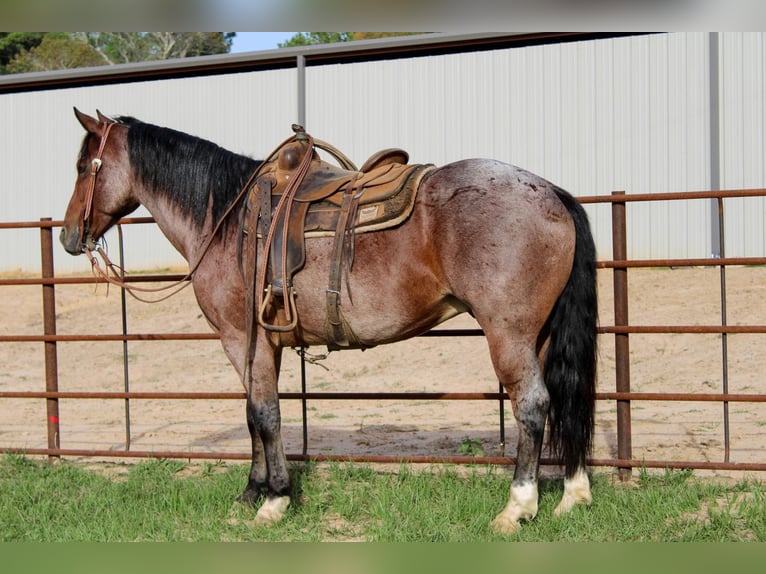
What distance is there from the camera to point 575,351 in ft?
11.8

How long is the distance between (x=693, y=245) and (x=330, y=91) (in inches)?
289

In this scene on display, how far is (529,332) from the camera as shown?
3436 mm

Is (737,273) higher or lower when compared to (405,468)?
higher

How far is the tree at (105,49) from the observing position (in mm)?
33594

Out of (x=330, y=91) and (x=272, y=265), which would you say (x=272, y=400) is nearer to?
(x=272, y=265)

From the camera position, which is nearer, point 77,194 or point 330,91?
point 77,194

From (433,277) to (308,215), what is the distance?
2.40 ft

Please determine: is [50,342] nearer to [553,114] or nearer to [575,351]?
[575,351]

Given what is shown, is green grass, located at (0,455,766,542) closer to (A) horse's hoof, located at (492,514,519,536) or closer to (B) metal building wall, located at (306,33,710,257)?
(A) horse's hoof, located at (492,514,519,536)

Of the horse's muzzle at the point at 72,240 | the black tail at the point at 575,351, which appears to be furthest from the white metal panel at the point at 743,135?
the horse's muzzle at the point at 72,240

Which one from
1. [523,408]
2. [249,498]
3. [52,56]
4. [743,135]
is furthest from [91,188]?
[52,56]

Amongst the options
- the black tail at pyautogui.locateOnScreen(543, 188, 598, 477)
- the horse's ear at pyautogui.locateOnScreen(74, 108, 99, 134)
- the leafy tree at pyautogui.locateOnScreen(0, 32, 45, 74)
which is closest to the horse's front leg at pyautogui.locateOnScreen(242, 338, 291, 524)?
the black tail at pyautogui.locateOnScreen(543, 188, 598, 477)
